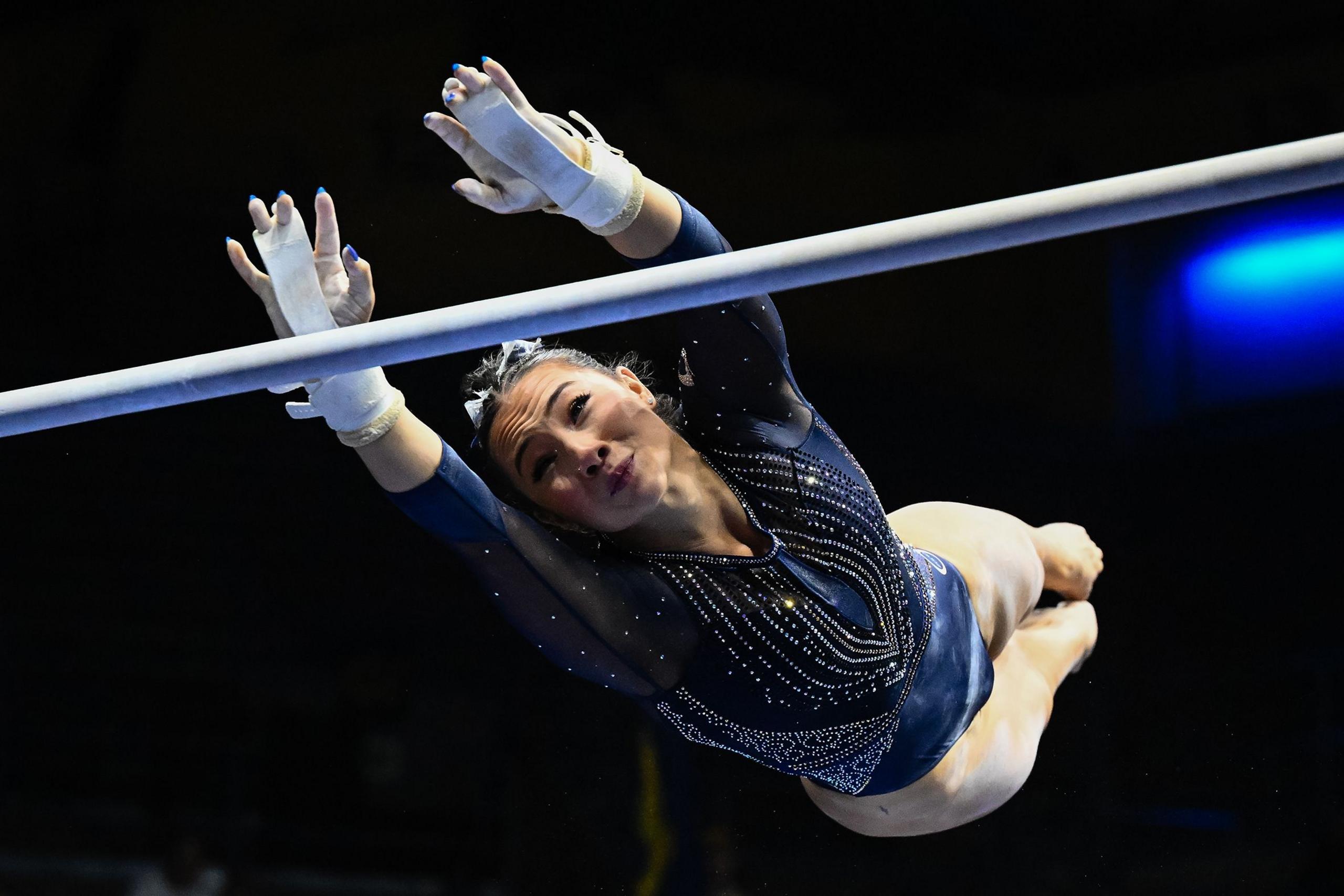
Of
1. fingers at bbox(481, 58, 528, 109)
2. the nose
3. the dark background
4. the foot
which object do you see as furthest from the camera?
the dark background

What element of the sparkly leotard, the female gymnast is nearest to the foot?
the female gymnast

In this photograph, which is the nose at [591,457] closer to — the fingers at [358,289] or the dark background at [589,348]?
the fingers at [358,289]

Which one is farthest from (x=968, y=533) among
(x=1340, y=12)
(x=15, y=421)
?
(x=1340, y=12)

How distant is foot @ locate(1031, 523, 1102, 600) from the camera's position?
7.35ft

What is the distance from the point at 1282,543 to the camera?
3.76 m

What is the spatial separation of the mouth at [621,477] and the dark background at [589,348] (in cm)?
191

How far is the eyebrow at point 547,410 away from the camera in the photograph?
63.5 inches

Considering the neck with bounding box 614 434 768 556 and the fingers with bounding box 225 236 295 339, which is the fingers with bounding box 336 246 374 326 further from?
the neck with bounding box 614 434 768 556

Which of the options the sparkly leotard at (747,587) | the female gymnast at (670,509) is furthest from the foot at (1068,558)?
the sparkly leotard at (747,587)

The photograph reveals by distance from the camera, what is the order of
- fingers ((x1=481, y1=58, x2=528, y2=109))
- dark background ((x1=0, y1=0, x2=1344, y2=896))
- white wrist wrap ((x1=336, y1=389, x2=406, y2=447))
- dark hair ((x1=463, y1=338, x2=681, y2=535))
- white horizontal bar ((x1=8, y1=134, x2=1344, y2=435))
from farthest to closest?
dark background ((x1=0, y1=0, x2=1344, y2=896))
dark hair ((x1=463, y1=338, x2=681, y2=535))
white wrist wrap ((x1=336, y1=389, x2=406, y2=447))
fingers ((x1=481, y1=58, x2=528, y2=109))
white horizontal bar ((x1=8, y1=134, x2=1344, y2=435))

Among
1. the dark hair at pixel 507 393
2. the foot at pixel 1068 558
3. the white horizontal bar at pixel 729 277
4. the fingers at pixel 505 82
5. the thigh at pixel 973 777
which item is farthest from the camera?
the foot at pixel 1068 558

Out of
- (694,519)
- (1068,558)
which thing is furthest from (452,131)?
(1068,558)

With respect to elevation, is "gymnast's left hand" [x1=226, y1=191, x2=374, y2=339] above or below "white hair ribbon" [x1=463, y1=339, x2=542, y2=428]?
above

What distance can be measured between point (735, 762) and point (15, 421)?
2763 mm
